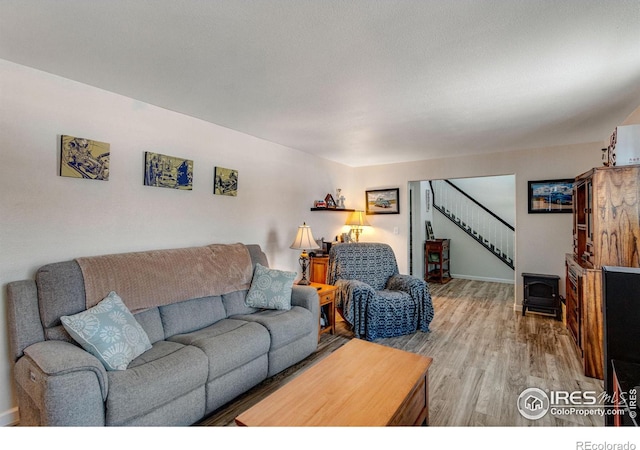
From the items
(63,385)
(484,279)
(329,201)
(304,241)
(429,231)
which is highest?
(329,201)

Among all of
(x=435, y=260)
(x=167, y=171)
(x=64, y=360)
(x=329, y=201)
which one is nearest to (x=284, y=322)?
(x=64, y=360)

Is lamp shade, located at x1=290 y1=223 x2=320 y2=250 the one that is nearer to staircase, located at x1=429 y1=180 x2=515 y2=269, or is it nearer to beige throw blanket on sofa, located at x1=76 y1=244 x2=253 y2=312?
beige throw blanket on sofa, located at x1=76 y1=244 x2=253 y2=312

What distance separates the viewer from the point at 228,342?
7.08 feet

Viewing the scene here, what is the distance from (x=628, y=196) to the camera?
7.79ft

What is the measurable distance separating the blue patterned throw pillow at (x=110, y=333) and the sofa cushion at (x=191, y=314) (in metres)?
0.30

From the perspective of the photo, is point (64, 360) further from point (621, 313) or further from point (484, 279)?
point (484, 279)

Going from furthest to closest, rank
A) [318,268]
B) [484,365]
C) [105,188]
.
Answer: [318,268] → [484,365] → [105,188]

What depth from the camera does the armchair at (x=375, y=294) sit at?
11.0 feet

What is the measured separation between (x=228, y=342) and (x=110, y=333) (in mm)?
706

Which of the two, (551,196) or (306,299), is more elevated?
(551,196)

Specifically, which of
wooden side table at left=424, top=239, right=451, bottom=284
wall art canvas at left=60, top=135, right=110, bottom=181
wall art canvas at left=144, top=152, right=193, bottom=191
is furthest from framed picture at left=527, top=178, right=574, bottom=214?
wall art canvas at left=60, top=135, right=110, bottom=181

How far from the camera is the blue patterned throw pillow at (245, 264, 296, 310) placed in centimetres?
289

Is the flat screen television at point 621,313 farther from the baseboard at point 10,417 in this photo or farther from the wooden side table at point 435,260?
the wooden side table at point 435,260
